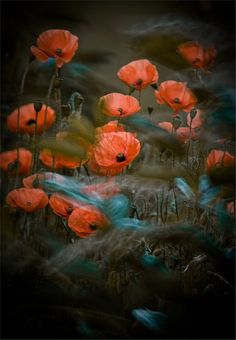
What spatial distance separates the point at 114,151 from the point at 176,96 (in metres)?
0.23

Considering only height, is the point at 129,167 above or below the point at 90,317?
above

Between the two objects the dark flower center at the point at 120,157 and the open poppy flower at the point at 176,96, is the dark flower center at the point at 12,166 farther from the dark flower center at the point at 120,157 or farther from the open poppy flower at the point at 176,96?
the open poppy flower at the point at 176,96

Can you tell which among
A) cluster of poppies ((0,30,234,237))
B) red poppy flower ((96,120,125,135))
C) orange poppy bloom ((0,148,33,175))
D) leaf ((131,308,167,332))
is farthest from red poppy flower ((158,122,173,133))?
leaf ((131,308,167,332))

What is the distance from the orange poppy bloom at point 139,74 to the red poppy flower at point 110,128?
0.41ft

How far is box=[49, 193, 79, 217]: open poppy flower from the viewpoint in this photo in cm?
127

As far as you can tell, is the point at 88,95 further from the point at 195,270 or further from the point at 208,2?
the point at 195,270

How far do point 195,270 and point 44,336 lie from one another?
0.43 meters

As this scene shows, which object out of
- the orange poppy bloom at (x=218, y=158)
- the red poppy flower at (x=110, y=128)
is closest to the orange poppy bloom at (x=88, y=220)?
the red poppy flower at (x=110, y=128)

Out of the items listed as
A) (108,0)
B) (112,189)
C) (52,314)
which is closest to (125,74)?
(108,0)

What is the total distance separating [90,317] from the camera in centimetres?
122

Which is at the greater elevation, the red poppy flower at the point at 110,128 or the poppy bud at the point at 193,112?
the poppy bud at the point at 193,112

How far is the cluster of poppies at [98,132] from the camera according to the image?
1.25 meters

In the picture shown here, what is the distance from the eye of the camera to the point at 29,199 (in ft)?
4.26

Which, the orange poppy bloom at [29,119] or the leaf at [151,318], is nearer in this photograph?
the leaf at [151,318]
